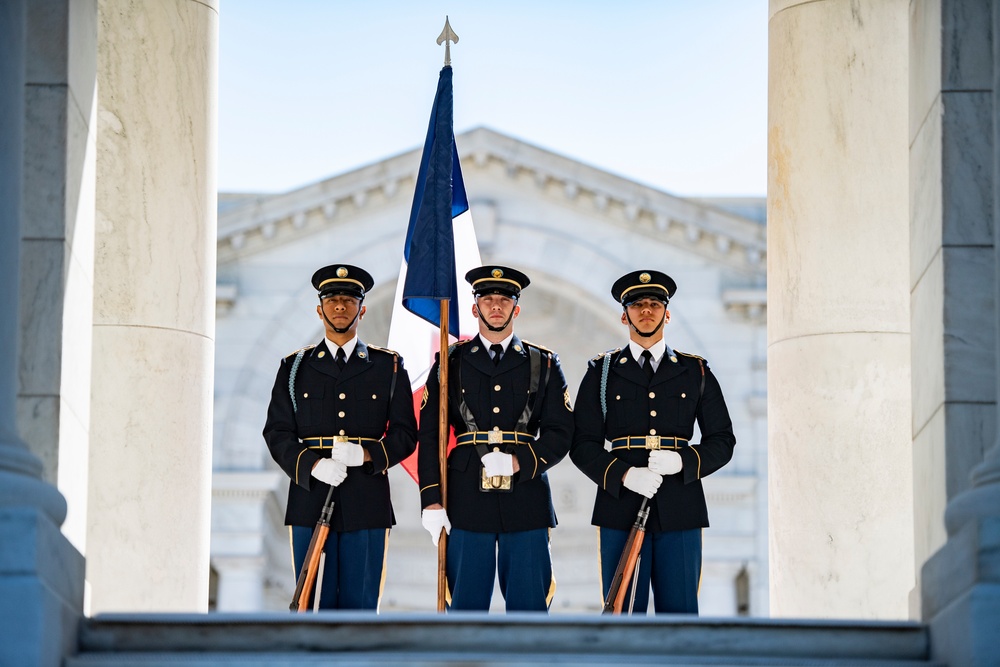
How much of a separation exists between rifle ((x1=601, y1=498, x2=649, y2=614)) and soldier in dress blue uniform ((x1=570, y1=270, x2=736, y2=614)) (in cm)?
6

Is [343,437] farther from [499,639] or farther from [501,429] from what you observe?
[499,639]

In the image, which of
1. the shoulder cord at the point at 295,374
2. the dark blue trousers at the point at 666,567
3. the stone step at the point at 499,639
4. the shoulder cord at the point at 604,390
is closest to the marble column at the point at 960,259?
the stone step at the point at 499,639

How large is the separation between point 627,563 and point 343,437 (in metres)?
1.96

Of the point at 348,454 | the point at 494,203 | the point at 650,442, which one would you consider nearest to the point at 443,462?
the point at 348,454

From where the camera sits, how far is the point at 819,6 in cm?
1409

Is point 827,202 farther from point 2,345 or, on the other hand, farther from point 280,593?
point 280,593

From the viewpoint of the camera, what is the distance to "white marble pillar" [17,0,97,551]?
10.3m

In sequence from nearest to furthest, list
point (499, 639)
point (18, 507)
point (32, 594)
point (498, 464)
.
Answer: point (32, 594)
point (18, 507)
point (499, 639)
point (498, 464)

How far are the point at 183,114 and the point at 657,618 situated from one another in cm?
613

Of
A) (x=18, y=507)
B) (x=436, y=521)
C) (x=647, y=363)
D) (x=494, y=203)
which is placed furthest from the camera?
(x=494, y=203)

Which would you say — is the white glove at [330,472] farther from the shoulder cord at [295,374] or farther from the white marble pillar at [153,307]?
the white marble pillar at [153,307]

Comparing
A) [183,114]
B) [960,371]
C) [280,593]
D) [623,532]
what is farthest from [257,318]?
[960,371]

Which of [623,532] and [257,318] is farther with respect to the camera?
[257,318]

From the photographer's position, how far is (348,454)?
12000 millimetres
